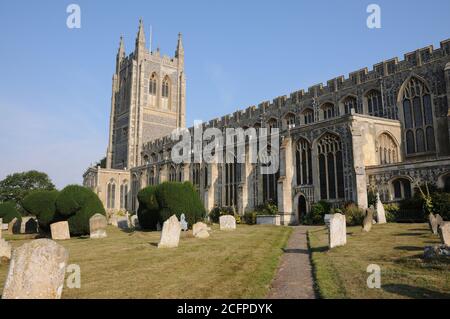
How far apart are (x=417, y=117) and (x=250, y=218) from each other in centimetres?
1364

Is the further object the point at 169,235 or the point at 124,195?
the point at 124,195

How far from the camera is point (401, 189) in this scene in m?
21.1

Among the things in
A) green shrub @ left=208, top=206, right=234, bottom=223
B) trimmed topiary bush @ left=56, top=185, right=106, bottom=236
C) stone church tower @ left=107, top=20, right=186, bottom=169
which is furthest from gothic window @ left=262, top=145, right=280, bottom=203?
stone church tower @ left=107, top=20, right=186, bottom=169

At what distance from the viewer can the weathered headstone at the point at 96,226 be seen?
19734 mm

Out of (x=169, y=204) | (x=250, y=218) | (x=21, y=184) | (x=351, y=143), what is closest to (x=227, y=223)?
(x=169, y=204)

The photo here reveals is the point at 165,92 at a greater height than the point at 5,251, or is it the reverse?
the point at 165,92

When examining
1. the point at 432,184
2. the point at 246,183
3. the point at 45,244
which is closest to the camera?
the point at 45,244

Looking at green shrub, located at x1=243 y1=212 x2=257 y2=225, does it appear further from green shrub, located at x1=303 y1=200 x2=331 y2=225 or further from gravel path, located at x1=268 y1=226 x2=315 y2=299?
gravel path, located at x1=268 y1=226 x2=315 y2=299

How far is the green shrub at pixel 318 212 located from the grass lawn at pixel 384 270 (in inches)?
441

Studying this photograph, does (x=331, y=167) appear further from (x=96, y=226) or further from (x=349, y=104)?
(x=96, y=226)

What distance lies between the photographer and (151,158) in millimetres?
53594
